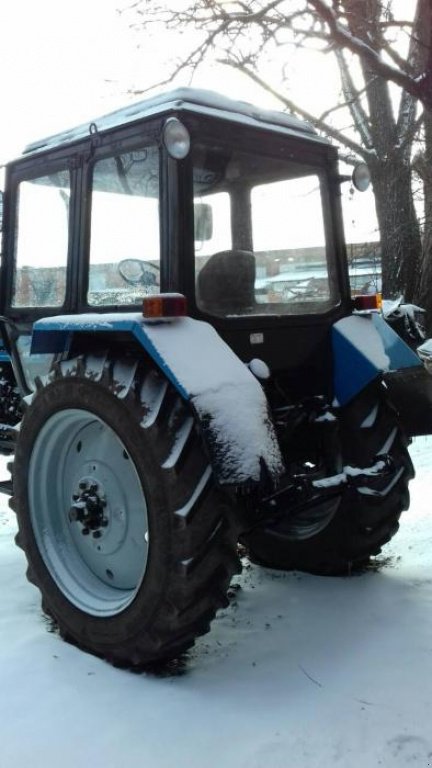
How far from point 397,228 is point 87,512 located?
8.16 m

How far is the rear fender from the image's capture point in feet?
7.77

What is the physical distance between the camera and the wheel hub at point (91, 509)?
296cm

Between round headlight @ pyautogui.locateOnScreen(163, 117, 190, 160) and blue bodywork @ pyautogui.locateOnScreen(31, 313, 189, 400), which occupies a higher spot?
round headlight @ pyautogui.locateOnScreen(163, 117, 190, 160)

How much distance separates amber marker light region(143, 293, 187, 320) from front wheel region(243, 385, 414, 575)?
1.07 metres

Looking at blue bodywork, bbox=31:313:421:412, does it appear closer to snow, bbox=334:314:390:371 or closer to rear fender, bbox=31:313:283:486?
snow, bbox=334:314:390:371

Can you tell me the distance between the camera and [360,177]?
135 inches

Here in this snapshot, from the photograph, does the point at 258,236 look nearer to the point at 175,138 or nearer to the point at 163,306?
the point at 175,138

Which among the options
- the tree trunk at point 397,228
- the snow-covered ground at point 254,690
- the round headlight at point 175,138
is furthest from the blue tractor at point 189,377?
the tree trunk at point 397,228

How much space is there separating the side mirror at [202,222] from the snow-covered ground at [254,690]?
5.47 feet

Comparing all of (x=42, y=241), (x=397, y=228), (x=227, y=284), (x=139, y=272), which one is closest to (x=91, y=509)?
(x=139, y=272)

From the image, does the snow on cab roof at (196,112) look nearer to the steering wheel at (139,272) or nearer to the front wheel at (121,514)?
the steering wheel at (139,272)

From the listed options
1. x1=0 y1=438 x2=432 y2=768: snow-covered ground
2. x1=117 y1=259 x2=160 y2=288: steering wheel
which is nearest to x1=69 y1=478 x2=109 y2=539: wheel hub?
x1=0 y1=438 x2=432 y2=768: snow-covered ground

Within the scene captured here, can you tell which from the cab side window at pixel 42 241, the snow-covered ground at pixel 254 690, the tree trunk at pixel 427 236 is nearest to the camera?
the snow-covered ground at pixel 254 690

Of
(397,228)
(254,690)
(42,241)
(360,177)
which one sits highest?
(397,228)
